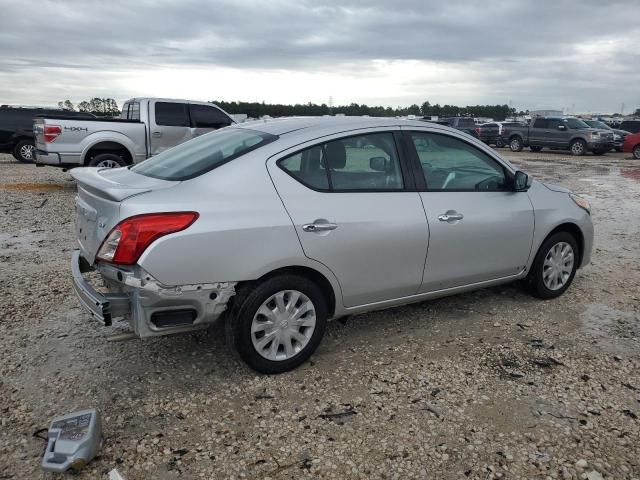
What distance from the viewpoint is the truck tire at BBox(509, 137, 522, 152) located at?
2627 cm

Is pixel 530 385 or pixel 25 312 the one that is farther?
pixel 25 312

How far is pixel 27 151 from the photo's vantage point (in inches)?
658

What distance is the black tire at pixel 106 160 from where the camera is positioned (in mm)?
10211

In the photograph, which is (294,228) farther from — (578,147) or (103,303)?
(578,147)

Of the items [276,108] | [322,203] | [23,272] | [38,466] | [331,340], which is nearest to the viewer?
[38,466]

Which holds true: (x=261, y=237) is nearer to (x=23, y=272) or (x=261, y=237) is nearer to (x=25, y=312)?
(x=25, y=312)

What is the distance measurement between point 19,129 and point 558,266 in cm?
1639

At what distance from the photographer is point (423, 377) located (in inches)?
140

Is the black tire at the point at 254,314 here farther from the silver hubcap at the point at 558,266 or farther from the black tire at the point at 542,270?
the silver hubcap at the point at 558,266

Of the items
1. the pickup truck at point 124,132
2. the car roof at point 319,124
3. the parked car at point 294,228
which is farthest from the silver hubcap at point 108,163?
the car roof at point 319,124

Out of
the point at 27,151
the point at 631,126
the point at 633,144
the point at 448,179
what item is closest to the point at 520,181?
the point at 448,179

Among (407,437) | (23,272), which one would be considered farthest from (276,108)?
(407,437)

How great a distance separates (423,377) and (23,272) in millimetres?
4290

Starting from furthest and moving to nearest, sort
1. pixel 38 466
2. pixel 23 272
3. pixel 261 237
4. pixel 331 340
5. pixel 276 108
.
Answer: pixel 276 108 → pixel 23 272 → pixel 331 340 → pixel 261 237 → pixel 38 466
